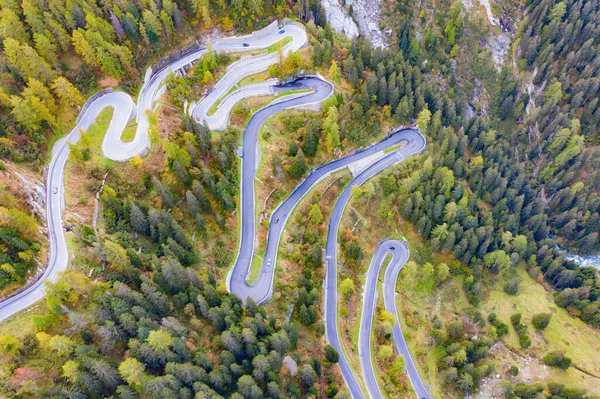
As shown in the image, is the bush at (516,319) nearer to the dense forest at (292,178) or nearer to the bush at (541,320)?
the dense forest at (292,178)

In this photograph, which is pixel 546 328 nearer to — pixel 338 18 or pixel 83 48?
pixel 338 18

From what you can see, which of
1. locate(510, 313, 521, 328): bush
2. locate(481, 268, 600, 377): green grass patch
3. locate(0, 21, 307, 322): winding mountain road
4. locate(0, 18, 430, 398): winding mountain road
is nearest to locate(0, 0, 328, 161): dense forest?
locate(0, 21, 307, 322): winding mountain road

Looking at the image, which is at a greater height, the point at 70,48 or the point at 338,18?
the point at 70,48

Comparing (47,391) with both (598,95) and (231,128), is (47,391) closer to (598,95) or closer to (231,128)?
(231,128)

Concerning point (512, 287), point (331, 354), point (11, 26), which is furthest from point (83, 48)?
point (512, 287)

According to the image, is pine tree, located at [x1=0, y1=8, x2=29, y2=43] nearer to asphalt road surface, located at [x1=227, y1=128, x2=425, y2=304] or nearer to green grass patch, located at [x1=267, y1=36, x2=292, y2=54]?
asphalt road surface, located at [x1=227, y1=128, x2=425, y2=304]

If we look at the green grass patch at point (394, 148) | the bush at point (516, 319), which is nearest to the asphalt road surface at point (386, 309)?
the green grass patch at point (394, 148)
